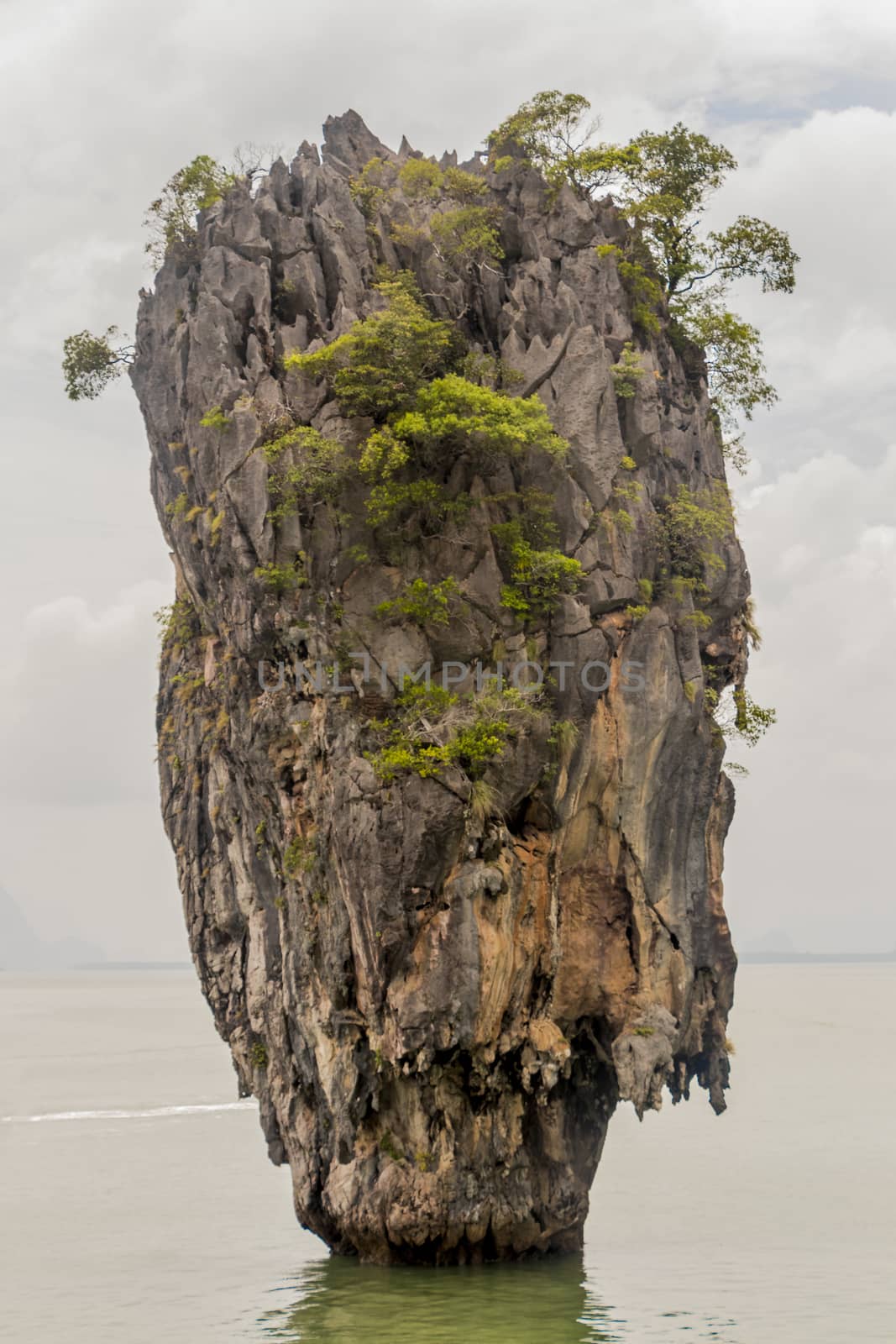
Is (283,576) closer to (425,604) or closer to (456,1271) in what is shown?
(425,604)

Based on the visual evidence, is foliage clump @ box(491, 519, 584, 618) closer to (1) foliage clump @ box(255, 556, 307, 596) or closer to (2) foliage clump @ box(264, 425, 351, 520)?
(2) foliage clump @ box(264, 425, 351, 520)

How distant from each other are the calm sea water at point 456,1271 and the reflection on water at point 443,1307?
0.16ft

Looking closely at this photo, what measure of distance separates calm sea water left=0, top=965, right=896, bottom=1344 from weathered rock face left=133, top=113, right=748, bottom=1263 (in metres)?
→ 1.75

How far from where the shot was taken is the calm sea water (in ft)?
77.8

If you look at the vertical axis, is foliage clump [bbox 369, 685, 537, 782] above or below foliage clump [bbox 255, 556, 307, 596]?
below

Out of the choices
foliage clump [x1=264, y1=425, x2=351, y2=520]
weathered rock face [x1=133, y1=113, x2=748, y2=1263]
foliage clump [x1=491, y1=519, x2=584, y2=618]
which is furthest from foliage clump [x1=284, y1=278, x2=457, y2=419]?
foliage clump [x1=491, y1=519, x2=584, y2=618]

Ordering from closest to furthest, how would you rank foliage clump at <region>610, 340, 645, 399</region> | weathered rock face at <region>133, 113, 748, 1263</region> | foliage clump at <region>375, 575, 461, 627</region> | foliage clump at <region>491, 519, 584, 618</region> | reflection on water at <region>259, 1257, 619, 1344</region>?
1. reflection on water at <region>259, 1257, 619, 1344</region>
2. weathered rock face at <region>133, 113, 748, 1263</region>
3. foliage clump at <region>375, 575, 461, 627</region>
4. foliage clump at <region>491, 519, 584, 618</region>
5. foliage clump at <region>610, 340, 645, 399</region>

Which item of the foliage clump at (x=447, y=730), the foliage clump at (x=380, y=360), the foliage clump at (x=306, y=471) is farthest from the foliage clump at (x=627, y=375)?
the foliage clump at (x=447, y=730)

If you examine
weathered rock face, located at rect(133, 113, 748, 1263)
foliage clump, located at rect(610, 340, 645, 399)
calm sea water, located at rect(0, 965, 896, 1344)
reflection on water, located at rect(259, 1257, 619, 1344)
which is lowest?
calm sea water, located at rect(0, 965, 896, 1344)

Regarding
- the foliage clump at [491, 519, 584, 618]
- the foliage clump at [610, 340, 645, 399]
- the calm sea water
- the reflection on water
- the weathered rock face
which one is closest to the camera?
the reflection on water

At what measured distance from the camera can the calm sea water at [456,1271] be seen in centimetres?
2372

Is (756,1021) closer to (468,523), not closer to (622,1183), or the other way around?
(622,1183)

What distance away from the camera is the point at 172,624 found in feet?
101

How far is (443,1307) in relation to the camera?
2306 cm
